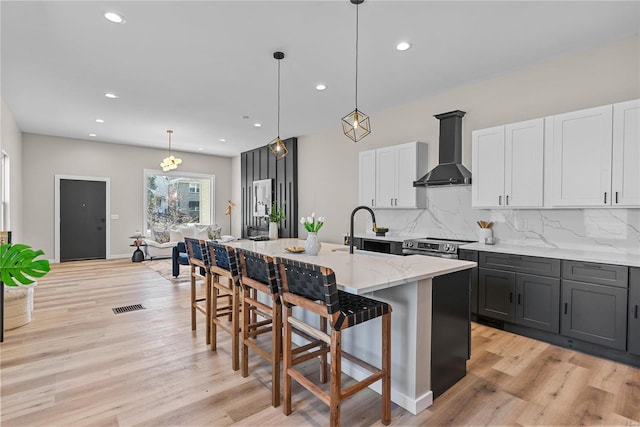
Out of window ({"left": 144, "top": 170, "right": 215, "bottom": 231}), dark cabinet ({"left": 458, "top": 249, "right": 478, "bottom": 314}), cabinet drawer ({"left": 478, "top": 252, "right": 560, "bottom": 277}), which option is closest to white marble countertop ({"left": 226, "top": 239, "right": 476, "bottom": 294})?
cabinet drawer ({"left": 478, "top": 252, "right": 560, "bottom": 277})

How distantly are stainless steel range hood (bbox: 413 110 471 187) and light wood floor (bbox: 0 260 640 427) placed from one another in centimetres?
189

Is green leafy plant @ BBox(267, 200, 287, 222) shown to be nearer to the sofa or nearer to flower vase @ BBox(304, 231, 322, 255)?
the sofa

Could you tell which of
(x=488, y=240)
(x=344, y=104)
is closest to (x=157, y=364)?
(x=488, y=240)

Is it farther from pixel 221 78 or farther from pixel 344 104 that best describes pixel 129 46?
pixel 344 104

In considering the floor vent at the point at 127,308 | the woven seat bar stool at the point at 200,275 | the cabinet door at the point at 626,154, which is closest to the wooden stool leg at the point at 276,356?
the woven seat bar stool at the point at 200,275

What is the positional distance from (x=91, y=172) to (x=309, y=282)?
27.4 feet

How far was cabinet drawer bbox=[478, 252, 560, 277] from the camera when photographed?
10.3 feet

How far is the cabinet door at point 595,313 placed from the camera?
2.77m

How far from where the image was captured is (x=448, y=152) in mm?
4387

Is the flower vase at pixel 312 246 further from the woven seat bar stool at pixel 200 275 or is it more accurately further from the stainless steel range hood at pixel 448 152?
the stainless steel range hood at pixel 448 152

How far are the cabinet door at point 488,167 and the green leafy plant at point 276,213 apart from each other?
4393 mm

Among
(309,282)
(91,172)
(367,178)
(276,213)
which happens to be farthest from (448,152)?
(91,172)

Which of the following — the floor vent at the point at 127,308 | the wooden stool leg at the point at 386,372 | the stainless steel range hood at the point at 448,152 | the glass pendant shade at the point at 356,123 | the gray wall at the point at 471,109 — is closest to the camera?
the wooden stool leg at the point at 386,372

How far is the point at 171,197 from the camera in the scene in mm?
9258
